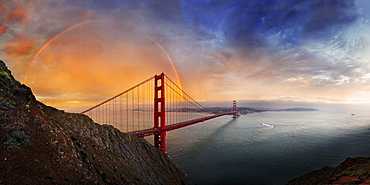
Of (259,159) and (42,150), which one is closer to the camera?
(42,150)

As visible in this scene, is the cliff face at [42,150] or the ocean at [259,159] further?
the ocean at [259,159]

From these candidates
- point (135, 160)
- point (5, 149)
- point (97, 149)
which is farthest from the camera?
point (135, 160)

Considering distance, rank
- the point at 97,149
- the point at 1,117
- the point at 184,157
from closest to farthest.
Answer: the point at 1,117 → the point at 97,149 → the point at 184,157

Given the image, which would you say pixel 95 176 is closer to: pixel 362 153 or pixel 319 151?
pixel 319 151

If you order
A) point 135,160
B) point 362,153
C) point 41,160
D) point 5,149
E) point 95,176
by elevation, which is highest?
point 5,149

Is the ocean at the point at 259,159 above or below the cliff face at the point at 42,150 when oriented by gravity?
below

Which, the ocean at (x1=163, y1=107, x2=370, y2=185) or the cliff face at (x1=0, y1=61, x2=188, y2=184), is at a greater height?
the cliff face at (x1=0, y1=61, x2=188, y2=184)

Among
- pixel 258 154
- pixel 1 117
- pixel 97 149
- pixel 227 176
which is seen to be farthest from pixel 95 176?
pixel 258 154

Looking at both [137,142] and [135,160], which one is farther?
[137,142]

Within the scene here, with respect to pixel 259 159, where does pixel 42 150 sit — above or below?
above

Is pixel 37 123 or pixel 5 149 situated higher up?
pixel 37 123

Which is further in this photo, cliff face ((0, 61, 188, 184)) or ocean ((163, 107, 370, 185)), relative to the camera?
ocean ((163, 107, 370, 185))
